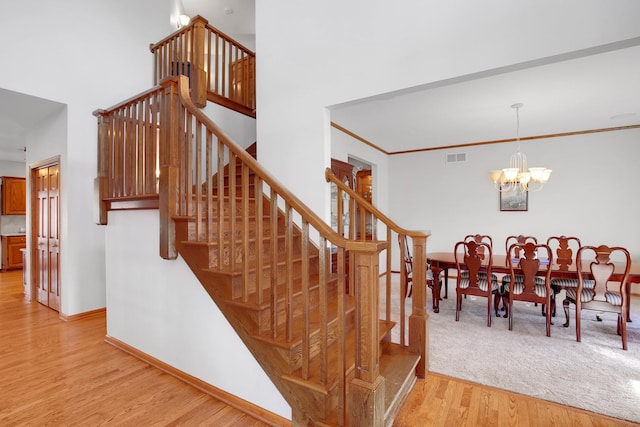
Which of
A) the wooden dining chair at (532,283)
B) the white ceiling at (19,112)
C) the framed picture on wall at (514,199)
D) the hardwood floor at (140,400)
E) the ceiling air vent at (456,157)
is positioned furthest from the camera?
the ceiling air vent at (456,157)

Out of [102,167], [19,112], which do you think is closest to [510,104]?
[102,167]

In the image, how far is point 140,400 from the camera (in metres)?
2.12

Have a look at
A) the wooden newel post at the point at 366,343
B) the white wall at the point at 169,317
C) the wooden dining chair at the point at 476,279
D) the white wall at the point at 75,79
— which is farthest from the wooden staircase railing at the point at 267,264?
the wooden dining chair at the point at 476,279

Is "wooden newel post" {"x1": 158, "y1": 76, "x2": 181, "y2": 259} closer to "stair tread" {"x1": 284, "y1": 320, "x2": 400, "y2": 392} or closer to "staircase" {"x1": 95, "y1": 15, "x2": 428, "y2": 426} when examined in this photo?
"staircase" {"x1": 95, "y1": 15, "x2": 428, "y2": 426}

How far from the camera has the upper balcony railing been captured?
356 centimetres

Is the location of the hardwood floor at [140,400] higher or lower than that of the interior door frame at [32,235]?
lower

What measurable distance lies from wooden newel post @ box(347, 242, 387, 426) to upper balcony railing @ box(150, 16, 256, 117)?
309 centimetres

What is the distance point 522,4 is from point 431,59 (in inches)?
24.4

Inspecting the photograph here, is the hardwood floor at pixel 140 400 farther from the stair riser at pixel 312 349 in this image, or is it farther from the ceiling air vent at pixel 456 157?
the ceiling air vent at pixel 456 157

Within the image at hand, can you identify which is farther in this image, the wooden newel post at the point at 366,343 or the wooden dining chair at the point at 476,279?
the wooden dining chair at the point at 476,279

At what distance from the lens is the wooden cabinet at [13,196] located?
7148 mm

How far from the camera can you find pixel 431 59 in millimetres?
2338

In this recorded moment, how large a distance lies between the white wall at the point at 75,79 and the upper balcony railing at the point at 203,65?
0.67 meters

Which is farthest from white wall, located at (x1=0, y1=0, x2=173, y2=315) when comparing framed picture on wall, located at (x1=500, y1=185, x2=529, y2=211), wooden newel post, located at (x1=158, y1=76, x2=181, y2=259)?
framed picture on wall, located at (x1=500, y1=185, x2=529, y2=211)
